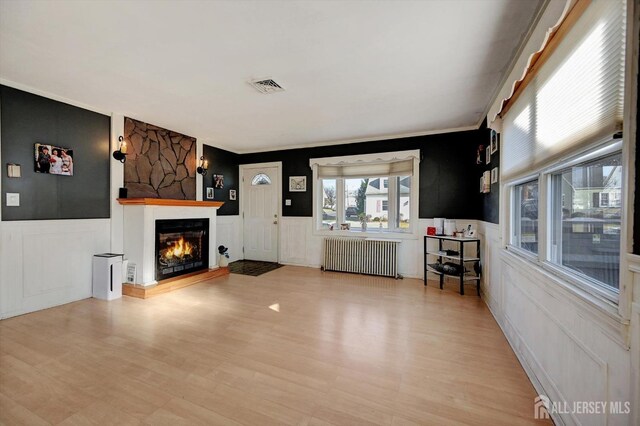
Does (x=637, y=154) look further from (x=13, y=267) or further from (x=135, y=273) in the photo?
(x=13, y=267)

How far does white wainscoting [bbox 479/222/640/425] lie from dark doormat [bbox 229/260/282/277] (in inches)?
148

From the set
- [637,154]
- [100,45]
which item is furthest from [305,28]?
[637,154]

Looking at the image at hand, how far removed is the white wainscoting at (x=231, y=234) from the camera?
5.49 metres

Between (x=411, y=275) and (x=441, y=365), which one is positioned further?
(x=411, y=275)

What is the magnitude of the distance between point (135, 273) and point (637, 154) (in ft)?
15.5

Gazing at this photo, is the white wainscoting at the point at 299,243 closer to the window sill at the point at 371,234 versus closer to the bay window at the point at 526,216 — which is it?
the window sill at the point at 371,234

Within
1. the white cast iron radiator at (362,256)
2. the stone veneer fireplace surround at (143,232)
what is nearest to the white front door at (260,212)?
the white cast iron radiator at (362,256)

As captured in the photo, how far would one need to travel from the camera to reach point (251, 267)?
17.4 ft

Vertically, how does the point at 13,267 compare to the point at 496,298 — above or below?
above

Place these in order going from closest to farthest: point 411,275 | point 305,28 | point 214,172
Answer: point 305,28, point 411,275, point 214,172

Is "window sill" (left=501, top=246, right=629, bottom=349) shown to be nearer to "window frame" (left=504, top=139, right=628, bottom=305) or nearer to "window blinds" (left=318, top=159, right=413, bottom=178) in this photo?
"window frame" (left=504, top=139, right=628, bottom=305)

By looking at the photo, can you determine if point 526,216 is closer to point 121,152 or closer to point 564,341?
point 564,341

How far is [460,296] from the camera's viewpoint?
3633mm

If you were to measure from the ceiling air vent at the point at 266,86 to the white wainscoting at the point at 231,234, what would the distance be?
3.30 metres
